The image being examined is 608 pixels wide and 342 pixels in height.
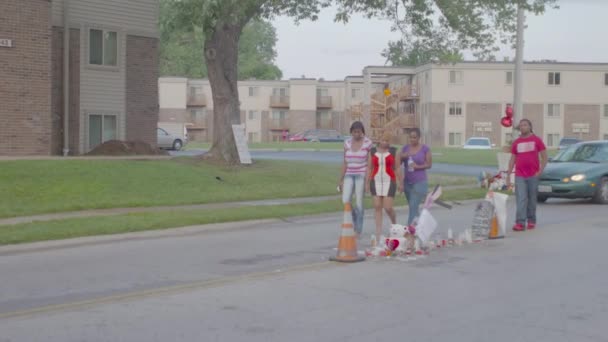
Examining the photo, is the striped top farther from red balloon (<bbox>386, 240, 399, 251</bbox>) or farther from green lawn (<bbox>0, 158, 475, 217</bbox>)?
green lawn (<bbox>0, 158, 475, 217</bbox>)

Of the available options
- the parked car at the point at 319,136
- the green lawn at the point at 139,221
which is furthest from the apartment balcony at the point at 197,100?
A: the green lawn at the point at 139,221

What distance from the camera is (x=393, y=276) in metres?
9.80

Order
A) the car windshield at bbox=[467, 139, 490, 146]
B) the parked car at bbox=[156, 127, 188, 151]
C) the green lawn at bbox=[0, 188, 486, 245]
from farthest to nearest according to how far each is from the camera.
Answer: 1. the car windshield at bbox=[467, 139, 490, 146]
2. the parked car at bbox=[156, 127, 188, 151]
3. the green lawn at bbox=[0, 188, 486, 245]

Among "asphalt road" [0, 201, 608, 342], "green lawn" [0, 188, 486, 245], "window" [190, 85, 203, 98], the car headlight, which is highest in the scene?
"window" [190, 85, 203, 98]

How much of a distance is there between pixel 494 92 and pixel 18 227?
59.5 meters

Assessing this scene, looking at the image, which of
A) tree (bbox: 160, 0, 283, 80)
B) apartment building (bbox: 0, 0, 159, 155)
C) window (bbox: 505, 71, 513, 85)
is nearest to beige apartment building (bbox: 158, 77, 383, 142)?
tree (bbox: 160, 0, 283, 80)

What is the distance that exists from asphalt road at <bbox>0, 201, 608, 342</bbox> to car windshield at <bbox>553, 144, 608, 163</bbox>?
7.05m

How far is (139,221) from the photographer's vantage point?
1504 cm

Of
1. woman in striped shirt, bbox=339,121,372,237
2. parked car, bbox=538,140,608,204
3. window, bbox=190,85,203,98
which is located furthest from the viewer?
window, bbox=190,85,203,98

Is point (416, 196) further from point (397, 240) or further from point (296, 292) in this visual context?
point (296, 292)

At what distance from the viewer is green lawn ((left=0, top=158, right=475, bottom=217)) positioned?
58.6ft

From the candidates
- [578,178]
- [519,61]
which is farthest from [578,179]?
Answer: [519,61]

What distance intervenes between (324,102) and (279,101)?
5408 mm

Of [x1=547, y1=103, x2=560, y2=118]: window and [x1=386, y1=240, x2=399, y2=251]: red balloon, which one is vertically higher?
[x1=547, y1=103, x2=560, y2=118]: window
